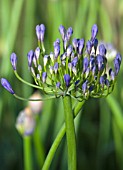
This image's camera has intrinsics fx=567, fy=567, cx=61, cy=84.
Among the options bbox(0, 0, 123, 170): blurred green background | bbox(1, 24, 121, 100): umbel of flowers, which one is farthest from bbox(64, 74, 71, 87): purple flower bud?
bbox(0, 0, 123, 170): blurred green background

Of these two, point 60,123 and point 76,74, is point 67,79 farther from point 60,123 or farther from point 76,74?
point 60,123

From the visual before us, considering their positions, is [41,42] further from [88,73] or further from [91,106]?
[91,106]

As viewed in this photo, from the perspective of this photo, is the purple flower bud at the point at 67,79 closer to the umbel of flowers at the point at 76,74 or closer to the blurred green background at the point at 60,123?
the umbel of flowers at the point at 76,74

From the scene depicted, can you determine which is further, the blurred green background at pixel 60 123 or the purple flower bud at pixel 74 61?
the blurred green background at pixel 60 123

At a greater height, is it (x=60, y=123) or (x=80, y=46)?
(x=80, y=46)

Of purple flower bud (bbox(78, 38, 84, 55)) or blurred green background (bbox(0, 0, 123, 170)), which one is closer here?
purple flower bud (bbox(78, 38, 84, 55))

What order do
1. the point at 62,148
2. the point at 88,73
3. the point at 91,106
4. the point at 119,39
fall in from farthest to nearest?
the point at 119,39
the point at 91,106
the point at 62,148
the point at 88,73

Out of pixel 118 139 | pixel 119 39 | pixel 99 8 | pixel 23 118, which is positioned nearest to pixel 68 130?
pixel 23 118

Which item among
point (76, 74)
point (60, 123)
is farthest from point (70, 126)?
point (60, 123)

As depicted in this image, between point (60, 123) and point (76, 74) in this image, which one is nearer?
point (76, 74)

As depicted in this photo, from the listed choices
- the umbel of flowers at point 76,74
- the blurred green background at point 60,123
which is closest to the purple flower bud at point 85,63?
the umbel of flowers at point 76,74

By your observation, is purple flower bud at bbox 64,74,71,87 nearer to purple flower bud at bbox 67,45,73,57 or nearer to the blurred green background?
purple flower bud at bbox 67,45,73,57
